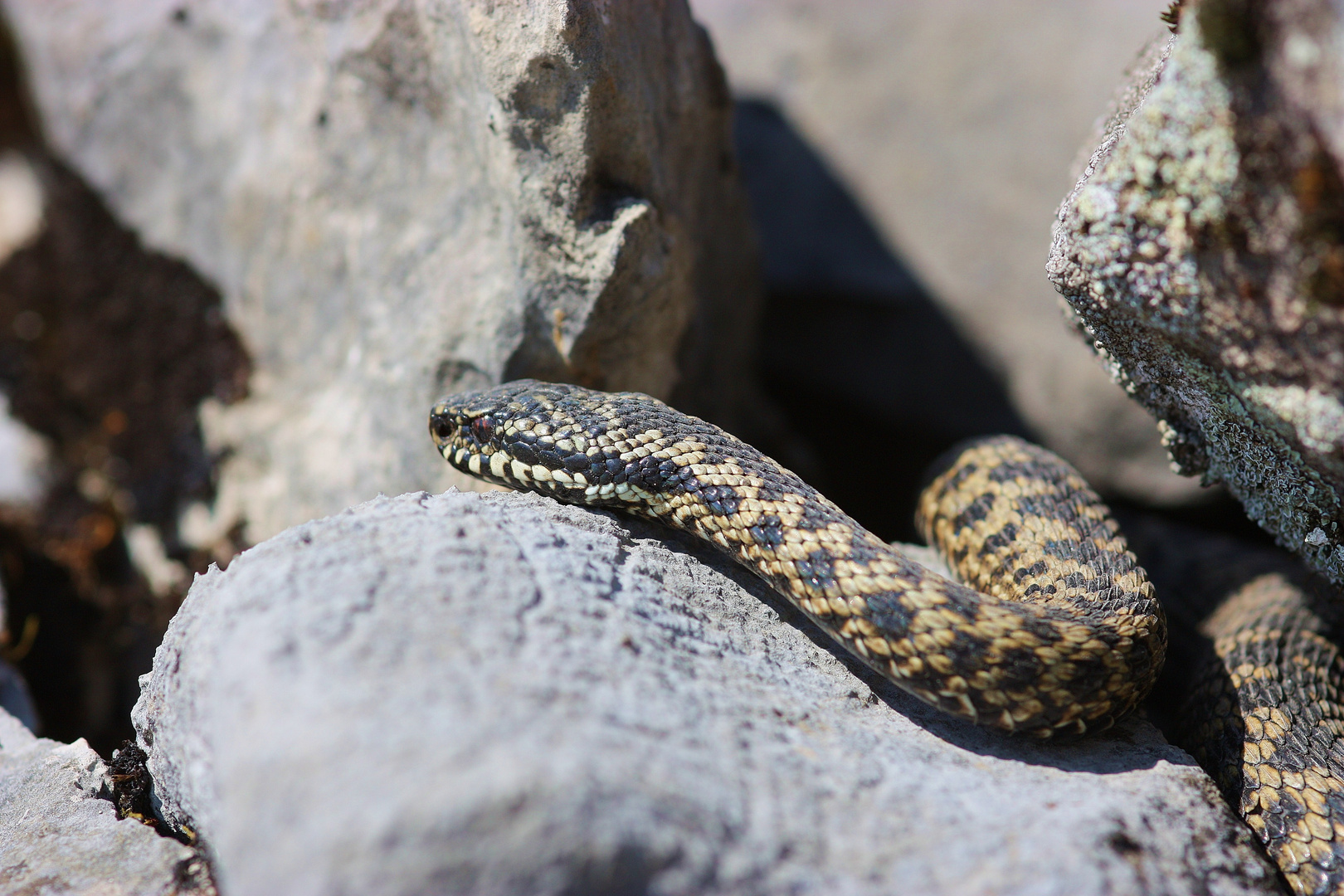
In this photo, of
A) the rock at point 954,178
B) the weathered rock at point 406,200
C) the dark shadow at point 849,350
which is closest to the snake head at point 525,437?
the weathered rock at point 406,200

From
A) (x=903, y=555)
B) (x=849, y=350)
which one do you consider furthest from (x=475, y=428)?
(x=849, y=350)

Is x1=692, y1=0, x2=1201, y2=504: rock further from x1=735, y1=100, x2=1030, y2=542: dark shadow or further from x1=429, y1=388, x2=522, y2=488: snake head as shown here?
x1=429, y1=388, x2=522, y2=488: snake head

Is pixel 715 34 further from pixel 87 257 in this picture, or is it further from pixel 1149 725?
pixel 1149 725

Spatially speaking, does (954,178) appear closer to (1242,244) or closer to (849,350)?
(849,350)

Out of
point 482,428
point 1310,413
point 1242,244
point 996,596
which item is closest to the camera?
point 1242,244

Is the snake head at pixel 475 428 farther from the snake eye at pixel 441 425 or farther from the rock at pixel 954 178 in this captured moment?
the rock at pixel 954 178

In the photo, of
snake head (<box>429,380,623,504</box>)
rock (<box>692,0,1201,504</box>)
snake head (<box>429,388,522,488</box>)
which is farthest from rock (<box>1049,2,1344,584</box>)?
rock (<box>692,0,1201,504</box>)
